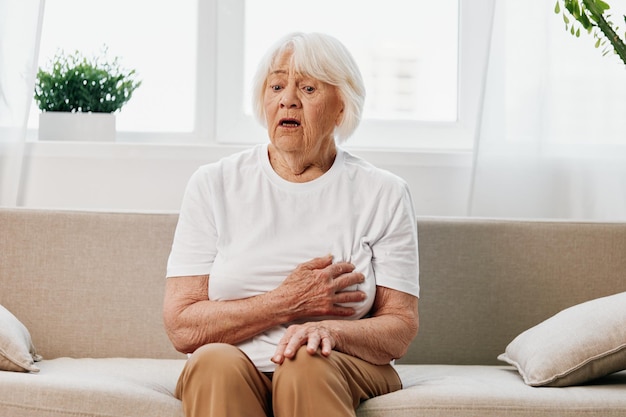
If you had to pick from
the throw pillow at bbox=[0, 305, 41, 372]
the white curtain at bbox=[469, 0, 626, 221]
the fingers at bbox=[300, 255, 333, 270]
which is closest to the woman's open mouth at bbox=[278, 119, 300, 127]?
the fingers at bbox=[300, 255, 333, 270]

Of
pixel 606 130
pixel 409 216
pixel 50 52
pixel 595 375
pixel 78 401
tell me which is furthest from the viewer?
pixel 50 52

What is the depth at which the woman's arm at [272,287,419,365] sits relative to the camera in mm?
1871

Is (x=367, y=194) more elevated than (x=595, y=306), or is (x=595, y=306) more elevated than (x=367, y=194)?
(x=367, y=194)

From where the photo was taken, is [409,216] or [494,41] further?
[494,41]

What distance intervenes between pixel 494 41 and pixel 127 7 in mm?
1396

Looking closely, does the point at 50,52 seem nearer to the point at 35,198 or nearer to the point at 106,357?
the point at 35,198

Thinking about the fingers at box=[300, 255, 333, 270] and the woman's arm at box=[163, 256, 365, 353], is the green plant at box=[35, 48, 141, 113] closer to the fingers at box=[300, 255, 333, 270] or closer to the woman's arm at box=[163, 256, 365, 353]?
the woman's arm at box=[163, 256, 365, 353]

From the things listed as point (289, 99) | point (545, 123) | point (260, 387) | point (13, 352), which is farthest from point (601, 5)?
point (13, 352)

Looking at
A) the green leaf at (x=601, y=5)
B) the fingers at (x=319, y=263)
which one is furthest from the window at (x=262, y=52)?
the fingers at (x=319, y=263)

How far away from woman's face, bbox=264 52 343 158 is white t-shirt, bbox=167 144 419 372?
97 mm

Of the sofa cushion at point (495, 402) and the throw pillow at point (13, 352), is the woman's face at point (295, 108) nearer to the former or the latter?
the sofa cushion at point (495, 402)

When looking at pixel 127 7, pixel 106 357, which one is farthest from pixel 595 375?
pixel 127 7

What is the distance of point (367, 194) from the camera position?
2.24m

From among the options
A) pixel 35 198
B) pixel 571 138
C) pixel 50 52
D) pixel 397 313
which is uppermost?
pixel 50 52
